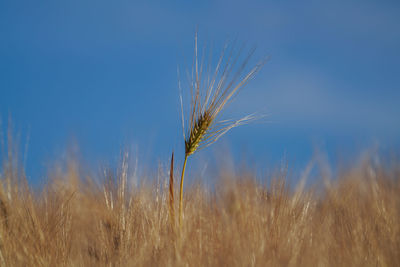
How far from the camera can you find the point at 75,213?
9.11 ft

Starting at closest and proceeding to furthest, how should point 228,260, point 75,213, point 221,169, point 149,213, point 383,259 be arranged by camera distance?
point 228,260 < point 383,259 < point 149,213 < point 75,213 < point 221,169

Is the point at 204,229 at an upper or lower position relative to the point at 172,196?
lower

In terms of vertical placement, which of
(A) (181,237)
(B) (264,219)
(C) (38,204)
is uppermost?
(C) (38,204)

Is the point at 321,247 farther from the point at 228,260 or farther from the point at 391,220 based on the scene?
the point at 391,220

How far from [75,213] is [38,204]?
57 cm

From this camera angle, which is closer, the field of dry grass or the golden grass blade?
the field of dry grass

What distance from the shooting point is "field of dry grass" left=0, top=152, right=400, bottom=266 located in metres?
1.70

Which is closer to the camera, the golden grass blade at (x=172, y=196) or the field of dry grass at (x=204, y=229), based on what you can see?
the field of dry grass at (x=204, y=229)

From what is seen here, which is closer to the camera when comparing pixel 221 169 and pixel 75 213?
pixel 75 213

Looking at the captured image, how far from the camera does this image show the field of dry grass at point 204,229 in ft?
5.58

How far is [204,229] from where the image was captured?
1.86 meters

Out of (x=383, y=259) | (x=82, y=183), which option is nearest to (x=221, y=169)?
(x=82, y=183)

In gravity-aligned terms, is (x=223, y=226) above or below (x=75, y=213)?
below

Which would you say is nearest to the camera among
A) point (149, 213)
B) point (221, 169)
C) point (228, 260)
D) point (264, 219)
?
point (228, 260)
